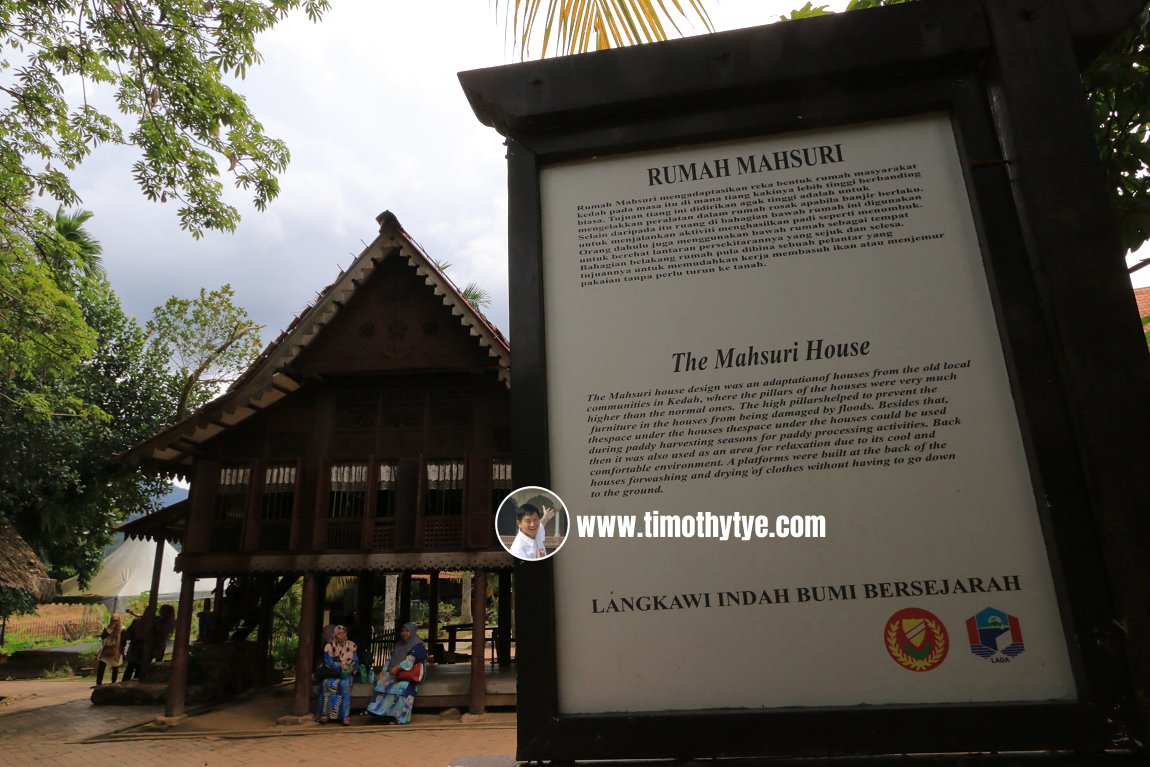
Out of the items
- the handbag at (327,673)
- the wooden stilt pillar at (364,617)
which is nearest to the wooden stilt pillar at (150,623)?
A: the wooden stilt pillar at (364,617)

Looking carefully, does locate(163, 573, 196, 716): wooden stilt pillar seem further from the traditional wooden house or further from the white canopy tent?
the white canopy tent

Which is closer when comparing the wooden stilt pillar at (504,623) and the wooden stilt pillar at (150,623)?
the wooden stilt pillar at (504,623)

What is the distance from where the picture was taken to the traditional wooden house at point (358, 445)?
37.5 feet

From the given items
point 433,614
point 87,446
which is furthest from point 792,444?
point 87,446

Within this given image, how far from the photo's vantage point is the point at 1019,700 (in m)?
1.59

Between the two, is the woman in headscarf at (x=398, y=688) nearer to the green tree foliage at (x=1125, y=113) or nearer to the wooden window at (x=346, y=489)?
the wooden window at (x=346, y=489)

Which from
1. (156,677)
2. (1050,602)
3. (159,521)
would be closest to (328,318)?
(159,521)

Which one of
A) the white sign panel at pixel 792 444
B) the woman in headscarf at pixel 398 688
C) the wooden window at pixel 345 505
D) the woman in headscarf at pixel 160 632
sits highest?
the wooden window at pixel 345 505

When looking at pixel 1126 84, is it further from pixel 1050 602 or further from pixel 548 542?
pixel 548 542

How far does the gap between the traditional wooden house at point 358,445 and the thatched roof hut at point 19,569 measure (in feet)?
17.6

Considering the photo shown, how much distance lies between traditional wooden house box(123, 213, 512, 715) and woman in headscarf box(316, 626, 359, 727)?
1.36 feet

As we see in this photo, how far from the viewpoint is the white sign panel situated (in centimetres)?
166

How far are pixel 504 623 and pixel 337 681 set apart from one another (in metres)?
4.74

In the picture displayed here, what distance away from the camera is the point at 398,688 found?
11.2 meters
